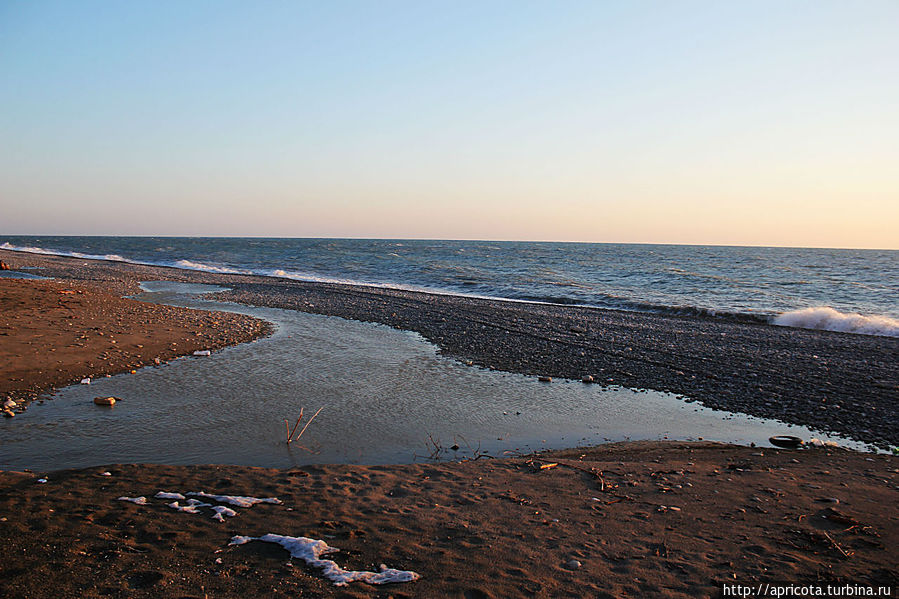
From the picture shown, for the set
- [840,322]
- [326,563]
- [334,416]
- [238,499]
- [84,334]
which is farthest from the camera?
[840,322]

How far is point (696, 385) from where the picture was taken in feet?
38.7

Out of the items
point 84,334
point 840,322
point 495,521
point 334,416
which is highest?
point 840,322

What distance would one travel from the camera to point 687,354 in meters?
14.9

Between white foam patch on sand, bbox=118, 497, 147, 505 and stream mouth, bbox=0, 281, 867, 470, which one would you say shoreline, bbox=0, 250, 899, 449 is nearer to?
stream mouth, bbox=0, 281, 867, 470

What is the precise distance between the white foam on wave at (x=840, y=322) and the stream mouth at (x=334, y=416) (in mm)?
15565

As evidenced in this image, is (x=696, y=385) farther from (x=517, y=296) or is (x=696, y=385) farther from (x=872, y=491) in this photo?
(x=517, y=296)

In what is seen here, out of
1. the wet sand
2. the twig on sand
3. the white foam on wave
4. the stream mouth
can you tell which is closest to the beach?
the twig on sand

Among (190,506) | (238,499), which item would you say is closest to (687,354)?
(238,499)

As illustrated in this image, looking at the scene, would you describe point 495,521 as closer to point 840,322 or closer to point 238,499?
point 238,499

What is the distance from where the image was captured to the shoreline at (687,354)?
1049 centimetres

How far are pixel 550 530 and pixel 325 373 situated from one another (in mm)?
7769

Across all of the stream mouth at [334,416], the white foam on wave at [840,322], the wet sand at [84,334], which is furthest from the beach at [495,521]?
the white foam on wave at [840,322]

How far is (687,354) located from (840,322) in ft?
37.6

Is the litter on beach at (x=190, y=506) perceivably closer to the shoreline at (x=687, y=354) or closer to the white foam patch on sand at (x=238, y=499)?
the white foam patch on sand at (x=238, y=499)
